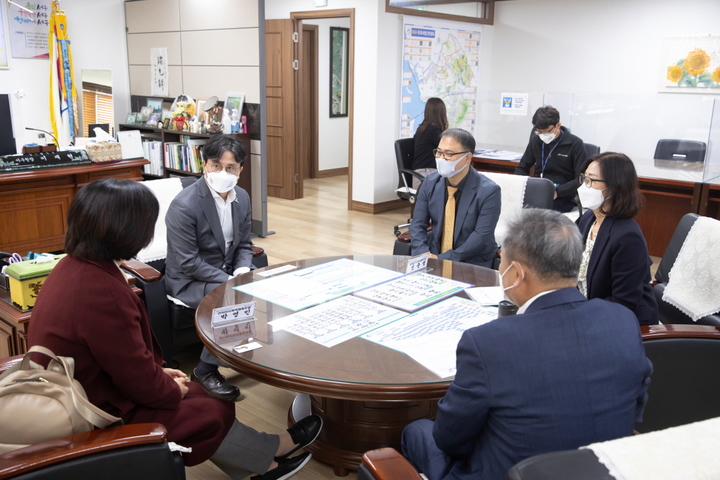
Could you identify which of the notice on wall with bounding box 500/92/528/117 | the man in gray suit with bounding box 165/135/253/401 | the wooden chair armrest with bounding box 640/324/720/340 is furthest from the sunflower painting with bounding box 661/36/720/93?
the man in gray suit with bounding box 165/135/253/401

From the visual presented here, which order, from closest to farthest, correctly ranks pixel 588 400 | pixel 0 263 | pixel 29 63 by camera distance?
1. pixel 588 400
2. pixel 0 263
3. pixel 29 63

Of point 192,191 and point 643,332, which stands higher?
point 192,191

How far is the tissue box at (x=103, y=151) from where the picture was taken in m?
5.15

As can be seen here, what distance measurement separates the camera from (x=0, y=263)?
9.50 feet

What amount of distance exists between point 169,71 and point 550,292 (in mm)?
6193

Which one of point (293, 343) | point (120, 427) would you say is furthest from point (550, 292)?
point (120, 427)

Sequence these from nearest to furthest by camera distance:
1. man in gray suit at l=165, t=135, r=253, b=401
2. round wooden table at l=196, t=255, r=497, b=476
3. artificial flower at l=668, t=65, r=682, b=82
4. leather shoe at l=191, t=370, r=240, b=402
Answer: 1. round wooden table at l=196, t=255, r=497, b=476
2. leather shoe at l=191, t=370, r=240, b=402
3. man in gray suit at l=165, t=135, r=253, b=401
4. artificial flower at l=668, t=65, r=682, b=82

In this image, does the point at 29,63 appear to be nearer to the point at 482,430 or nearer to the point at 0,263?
the point at 0,263

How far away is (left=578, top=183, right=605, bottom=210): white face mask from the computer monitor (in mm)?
4617

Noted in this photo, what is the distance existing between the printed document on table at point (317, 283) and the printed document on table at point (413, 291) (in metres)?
0.07

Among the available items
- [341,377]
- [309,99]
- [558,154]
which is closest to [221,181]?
[341,377]

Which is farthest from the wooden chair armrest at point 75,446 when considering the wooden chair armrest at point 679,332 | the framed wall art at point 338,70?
the framed wall art at point 338,70

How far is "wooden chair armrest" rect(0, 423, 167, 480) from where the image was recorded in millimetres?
1375

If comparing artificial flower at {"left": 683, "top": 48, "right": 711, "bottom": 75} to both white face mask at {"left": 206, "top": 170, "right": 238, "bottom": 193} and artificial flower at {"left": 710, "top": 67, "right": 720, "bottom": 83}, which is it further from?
white face mask at {"left": 206, "top": 170, "right": 238, "bottom": 193}
